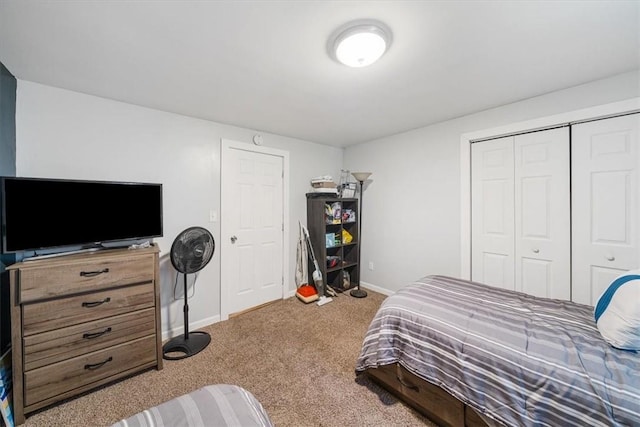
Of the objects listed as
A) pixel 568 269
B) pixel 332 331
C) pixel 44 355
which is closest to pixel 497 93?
pixel 568 269

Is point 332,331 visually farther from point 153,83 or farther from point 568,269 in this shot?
point 153,83

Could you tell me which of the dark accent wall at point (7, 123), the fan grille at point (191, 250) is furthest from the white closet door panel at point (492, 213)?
the dark accent wall at point (7, 123)

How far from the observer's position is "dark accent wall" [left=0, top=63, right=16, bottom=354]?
162 cm

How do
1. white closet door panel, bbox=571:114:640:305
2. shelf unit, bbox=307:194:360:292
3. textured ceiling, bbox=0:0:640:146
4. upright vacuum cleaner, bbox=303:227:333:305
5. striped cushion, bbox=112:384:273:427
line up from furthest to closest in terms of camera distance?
shelf unit, bbox=307:194:360:292 < upright vacuum cleaner, bbox=303:227:333:305 < white closet door panel, bbox=571:114:640:305 < textured ceiling, bbox=0:0:640:146 < striped cushion, bbox=112:384:273:427

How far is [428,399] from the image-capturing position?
4.69ft

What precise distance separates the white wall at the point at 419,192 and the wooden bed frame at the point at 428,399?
63.6 inches

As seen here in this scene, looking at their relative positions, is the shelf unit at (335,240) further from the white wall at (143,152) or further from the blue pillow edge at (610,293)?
the blue pillow edge at (610,293)

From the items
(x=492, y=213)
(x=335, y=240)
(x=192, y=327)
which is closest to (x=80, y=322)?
(x=192, y=327)

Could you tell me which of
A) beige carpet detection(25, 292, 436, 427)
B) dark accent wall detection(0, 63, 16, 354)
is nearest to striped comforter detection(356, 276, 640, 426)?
beige carpet detection(25, 292, 436, 427)

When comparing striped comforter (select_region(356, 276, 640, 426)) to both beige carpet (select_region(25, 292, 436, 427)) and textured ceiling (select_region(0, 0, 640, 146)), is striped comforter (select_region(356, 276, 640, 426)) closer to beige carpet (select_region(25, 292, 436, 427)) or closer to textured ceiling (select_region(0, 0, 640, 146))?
beige carpet (select_region(25, 292, 436, 427))

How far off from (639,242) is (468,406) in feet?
6.09

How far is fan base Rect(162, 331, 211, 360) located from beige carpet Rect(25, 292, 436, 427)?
6 centimetres

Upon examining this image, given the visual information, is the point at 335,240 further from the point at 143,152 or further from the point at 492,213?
the point at 143,152

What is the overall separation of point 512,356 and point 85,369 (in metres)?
2.60
